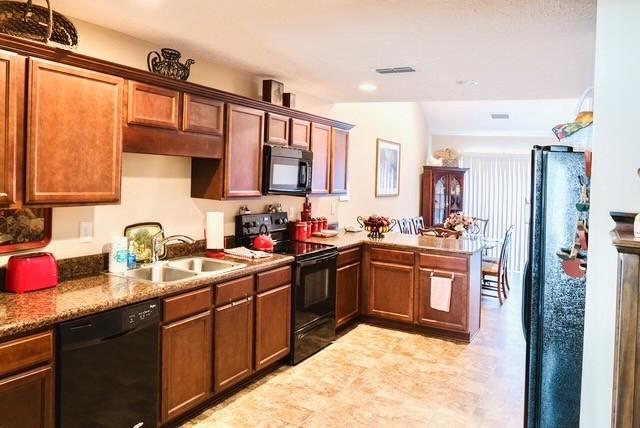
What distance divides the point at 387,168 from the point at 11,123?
552 cm

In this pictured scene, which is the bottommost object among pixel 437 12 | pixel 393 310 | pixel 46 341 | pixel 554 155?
pixel 393 310

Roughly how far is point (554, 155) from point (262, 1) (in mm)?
1619

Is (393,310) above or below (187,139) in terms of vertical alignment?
below

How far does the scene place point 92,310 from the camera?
7.42 feet

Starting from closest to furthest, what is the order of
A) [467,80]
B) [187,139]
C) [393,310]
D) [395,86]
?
[187,139]
[467,80]
[395,86]
[393,310]

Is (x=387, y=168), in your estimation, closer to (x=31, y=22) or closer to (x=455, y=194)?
(x=455, y=194)

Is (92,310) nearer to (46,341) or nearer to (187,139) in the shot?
(46,341)

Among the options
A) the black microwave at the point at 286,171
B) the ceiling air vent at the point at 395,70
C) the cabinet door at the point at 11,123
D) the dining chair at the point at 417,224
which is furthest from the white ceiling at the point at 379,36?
the dining chair at the point at 417,224

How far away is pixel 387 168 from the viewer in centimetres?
718

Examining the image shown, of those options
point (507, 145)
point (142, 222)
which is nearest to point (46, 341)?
point (142, 222)

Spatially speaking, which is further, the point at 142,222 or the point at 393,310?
the point at 393,310

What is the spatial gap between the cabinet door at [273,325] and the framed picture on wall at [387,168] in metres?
3.49

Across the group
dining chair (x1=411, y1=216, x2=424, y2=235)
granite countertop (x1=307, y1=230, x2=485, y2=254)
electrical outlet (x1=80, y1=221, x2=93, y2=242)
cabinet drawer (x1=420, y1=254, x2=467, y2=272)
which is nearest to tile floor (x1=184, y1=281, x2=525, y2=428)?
cabinet drawer (x1=420, y1=254, x2=467, y2=272)

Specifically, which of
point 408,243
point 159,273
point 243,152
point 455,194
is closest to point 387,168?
point 455,194
